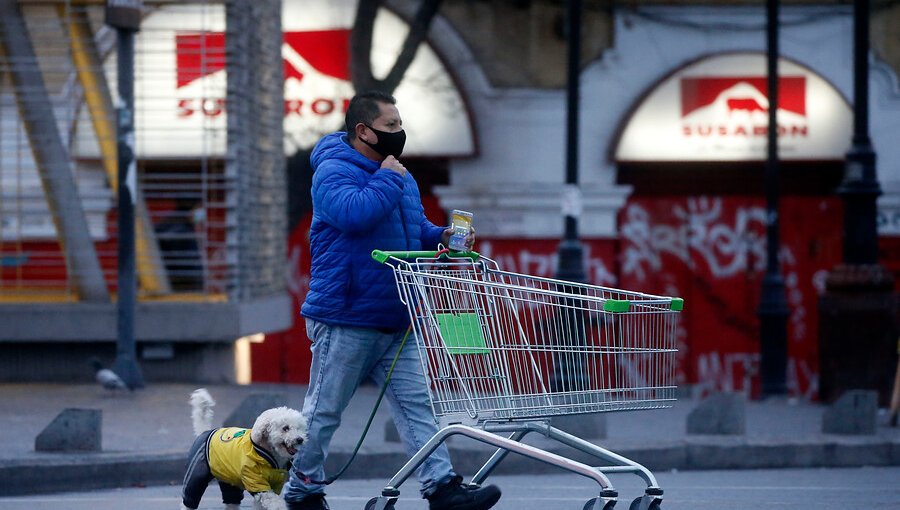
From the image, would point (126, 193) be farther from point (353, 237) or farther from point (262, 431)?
point (262, 431)

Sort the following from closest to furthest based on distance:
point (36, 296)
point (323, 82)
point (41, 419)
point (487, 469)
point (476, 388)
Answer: point (476, 388) < point (487, 469) < point (41, 419) < point (36, 296) < point (323, 82)

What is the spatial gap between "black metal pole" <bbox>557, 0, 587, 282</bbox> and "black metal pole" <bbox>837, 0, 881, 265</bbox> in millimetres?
2601

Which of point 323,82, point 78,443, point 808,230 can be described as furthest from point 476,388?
point 808,230

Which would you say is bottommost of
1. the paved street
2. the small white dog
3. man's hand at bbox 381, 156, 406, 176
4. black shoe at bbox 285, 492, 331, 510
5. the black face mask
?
the paved street

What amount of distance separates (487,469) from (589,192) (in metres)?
10.0

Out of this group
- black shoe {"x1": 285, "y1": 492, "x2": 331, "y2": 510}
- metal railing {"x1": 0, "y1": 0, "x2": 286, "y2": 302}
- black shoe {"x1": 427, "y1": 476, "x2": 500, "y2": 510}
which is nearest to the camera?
black shoe {"x1": 427, "y1": 476, "x2": 500, "y2": 510}

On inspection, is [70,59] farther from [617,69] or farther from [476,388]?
[476,388]

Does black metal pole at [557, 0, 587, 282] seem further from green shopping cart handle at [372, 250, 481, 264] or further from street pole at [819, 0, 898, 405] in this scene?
green shopping cart handle at [372, 250, 481, 264]

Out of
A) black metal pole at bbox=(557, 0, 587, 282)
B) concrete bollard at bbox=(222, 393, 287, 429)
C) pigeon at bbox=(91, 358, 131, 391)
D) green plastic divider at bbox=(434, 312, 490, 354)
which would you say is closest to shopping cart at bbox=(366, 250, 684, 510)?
green plastic divider at bbox=(434, 312, 490, 354)

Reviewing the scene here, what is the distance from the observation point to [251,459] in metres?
5.85

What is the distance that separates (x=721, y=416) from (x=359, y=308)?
4862 mm

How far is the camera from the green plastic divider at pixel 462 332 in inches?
222

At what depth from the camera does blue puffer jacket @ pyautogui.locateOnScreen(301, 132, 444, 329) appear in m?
5.78

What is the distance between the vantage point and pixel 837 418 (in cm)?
1025
